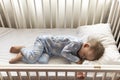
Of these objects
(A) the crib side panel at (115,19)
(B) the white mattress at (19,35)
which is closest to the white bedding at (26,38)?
(B) the white mattress at (19,35)

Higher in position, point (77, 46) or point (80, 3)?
point (80, 3)

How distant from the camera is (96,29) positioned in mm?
1653

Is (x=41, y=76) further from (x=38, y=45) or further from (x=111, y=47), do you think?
(x=111, y=47)

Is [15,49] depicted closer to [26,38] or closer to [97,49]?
[26,38]

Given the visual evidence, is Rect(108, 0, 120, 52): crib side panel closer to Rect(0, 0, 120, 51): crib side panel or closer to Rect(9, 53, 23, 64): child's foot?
Rect(0, 0, 120, 51): crib side panel

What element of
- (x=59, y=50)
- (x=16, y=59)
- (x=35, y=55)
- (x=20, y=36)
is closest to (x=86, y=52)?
(x=59, y=50)

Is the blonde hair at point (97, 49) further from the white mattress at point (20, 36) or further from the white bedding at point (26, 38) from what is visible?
the white mattress at point (20, 36)

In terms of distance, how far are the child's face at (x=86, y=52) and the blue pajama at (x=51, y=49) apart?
0.04 m

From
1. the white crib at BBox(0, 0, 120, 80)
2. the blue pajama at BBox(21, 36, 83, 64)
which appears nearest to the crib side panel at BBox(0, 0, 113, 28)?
the white crib at BBox(0, 0, 120, 80)

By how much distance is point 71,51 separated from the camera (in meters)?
1.48

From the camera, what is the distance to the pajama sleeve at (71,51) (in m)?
Answer: 1.46

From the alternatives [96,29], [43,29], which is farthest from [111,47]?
[43,29]

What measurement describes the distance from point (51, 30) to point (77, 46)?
399 millimetres

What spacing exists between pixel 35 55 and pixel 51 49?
0.14m
